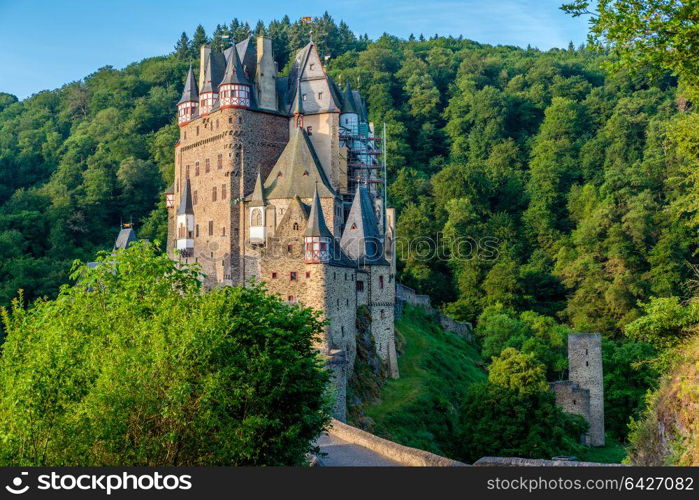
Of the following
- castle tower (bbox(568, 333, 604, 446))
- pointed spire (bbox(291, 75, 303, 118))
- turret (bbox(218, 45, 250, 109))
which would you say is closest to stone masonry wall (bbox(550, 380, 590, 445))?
castle tower (bbox(568, 333, 604, 446))

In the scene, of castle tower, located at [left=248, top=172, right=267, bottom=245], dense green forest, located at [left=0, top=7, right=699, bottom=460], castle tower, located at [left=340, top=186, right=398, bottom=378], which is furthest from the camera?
dense green forest, located at [left=0, top=7, right=699, bottom=460]

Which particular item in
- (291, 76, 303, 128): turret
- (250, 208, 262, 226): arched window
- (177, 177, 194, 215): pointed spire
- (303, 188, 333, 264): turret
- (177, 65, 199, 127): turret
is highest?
(177, 65, 199, 127): turret

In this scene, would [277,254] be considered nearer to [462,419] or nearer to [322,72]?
[462,419]

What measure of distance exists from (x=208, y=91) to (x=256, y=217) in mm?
9591

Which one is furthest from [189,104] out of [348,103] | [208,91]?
[348,103]

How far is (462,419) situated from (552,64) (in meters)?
69.9

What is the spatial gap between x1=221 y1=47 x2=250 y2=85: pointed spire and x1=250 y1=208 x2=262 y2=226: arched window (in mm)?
8094

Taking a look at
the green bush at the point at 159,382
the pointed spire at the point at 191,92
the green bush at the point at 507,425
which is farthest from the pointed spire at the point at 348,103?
the green bush at the point at 159,382

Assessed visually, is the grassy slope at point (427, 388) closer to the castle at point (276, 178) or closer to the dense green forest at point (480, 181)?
the castle at point (276, 178)

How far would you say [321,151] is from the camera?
55.8 meters

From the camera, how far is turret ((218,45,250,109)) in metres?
56.7

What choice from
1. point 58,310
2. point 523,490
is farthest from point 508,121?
point 523,490

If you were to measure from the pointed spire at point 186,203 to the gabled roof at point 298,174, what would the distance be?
6472 millimetres

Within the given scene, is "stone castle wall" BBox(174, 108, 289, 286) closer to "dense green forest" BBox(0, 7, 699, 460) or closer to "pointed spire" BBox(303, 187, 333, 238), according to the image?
"pointed spire" BBox(303, 187, 333, 238)
